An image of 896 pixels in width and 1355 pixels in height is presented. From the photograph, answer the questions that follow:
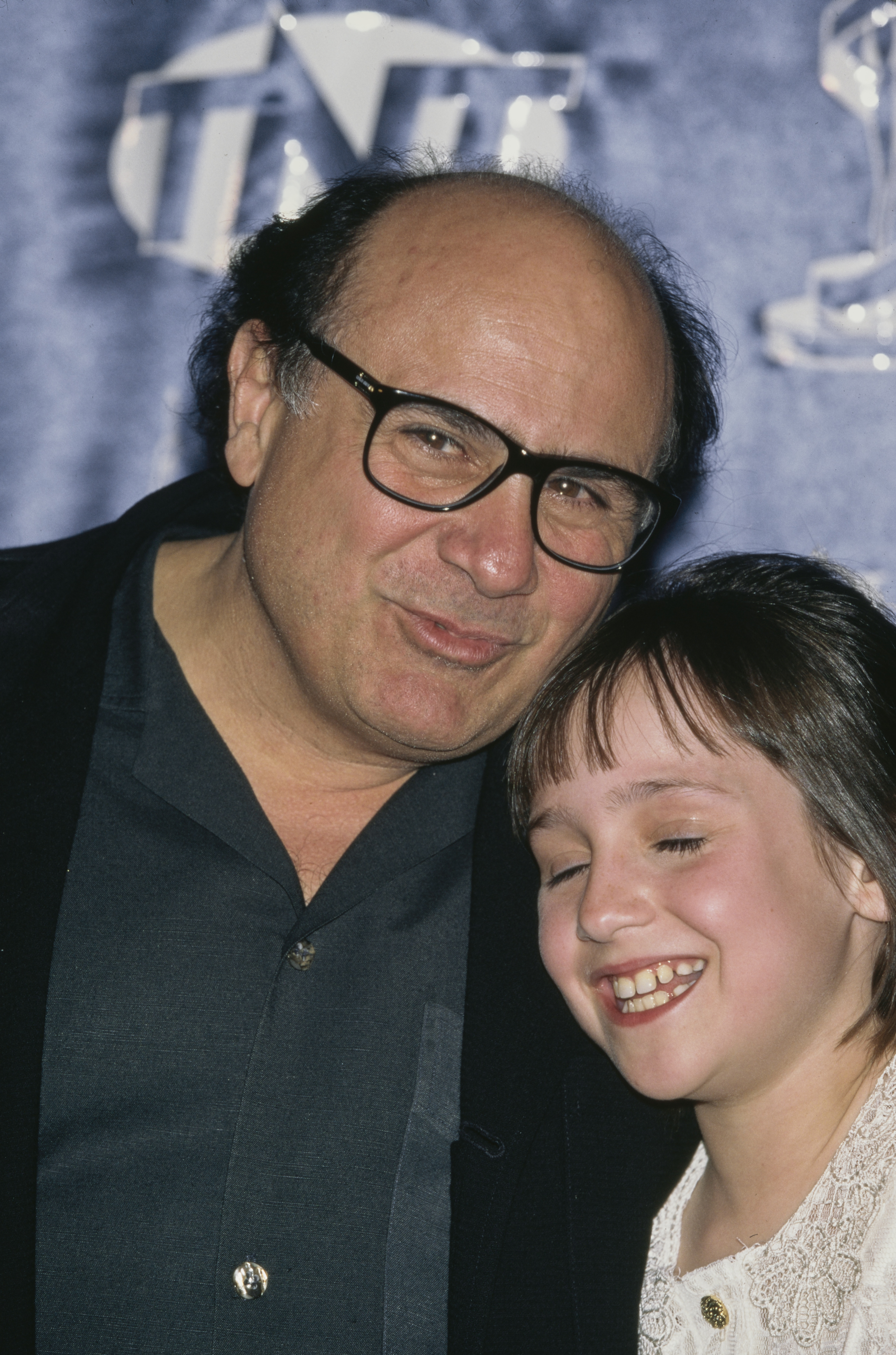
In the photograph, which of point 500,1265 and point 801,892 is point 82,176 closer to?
point 801,892

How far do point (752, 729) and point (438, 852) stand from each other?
19.7 inches

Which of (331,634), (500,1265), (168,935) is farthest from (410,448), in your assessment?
(500,1265)

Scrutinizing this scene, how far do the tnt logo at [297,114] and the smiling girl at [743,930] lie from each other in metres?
1.29

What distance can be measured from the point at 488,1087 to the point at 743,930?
0.41 metres

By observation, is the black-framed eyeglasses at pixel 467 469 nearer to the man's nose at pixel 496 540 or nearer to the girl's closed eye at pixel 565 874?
the man's nose at pixel 496 540

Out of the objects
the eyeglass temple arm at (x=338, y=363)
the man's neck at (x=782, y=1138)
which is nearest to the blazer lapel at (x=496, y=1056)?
the man's neck at (x=782, y=1138)

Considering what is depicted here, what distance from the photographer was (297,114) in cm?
257

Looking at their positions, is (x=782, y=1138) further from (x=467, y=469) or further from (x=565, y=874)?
(x=467, y=469)

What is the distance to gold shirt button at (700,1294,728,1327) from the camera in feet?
5.36

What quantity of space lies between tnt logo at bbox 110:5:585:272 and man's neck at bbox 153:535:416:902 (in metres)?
0.94

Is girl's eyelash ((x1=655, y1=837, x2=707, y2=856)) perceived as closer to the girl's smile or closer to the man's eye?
the girl's smile

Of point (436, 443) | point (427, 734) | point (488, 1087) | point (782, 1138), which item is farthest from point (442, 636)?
point (782, 1138)

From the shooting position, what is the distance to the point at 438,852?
1.91 m

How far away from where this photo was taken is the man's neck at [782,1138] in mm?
1635
